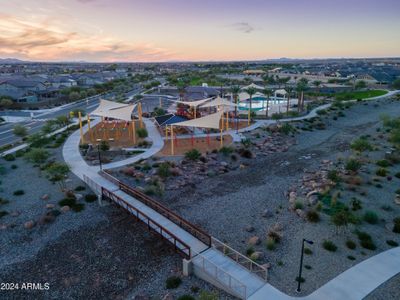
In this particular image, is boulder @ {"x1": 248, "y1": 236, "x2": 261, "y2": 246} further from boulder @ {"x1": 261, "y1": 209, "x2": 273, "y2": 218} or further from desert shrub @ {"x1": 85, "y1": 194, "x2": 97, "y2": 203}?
desert shrub @ {"x1": 85, "y1": 194, "x2": 97, "y2": 203}

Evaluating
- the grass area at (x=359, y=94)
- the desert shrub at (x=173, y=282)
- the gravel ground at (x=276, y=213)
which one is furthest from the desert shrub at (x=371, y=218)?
the grass area at (x=359, y=94)

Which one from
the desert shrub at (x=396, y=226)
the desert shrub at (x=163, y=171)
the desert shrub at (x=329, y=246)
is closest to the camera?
the desert shrub at (x=329, y=246)

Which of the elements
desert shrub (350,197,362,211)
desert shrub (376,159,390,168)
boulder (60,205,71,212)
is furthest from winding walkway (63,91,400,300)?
desert shrub (376,159,390,168)

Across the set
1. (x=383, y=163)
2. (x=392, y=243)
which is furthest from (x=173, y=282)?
(x=383, y=163)

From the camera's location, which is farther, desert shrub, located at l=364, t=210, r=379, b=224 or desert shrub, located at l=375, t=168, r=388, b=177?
desert shrub, located at l=375, t=168, r=388, b=177

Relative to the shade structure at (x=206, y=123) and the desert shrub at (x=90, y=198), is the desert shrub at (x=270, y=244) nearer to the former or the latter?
the desert shrub at (x=90, y=198)

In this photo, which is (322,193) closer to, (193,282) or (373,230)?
(373,230)

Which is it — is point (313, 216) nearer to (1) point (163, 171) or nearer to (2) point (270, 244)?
(2) point (270, 244)
